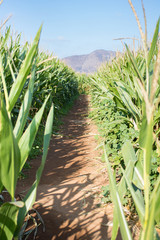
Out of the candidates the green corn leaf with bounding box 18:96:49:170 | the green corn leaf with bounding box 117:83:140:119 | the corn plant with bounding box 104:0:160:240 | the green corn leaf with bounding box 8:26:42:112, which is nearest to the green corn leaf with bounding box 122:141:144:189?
the corn plant with bounding box 104:0:160:240

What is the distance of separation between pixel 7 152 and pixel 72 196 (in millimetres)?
Answer: 1594

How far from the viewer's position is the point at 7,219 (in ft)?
2.72

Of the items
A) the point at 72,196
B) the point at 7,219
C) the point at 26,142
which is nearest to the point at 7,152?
the point at 26,142

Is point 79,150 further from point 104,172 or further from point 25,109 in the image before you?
point 25,109

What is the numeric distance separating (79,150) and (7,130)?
9.69 feet

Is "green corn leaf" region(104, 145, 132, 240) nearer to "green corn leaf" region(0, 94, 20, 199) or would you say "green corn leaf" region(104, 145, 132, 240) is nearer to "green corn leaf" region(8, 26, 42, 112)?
"green corn leaf" region(0, 94, 20, 199)

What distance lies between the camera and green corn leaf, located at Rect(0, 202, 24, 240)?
2.62 ft

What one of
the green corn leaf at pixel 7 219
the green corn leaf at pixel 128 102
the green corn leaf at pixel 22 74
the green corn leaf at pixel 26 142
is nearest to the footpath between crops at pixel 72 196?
the green corn leaf at pixel 128 102

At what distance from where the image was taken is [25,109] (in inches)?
37.7

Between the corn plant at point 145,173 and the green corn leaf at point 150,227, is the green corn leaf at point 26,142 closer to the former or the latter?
the corn plant at point 145,173

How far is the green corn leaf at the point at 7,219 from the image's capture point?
0.80m

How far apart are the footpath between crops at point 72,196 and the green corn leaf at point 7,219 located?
0.77 meters

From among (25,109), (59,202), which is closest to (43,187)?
(59,202)

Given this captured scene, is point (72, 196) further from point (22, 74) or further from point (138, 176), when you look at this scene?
point (22, 74)
